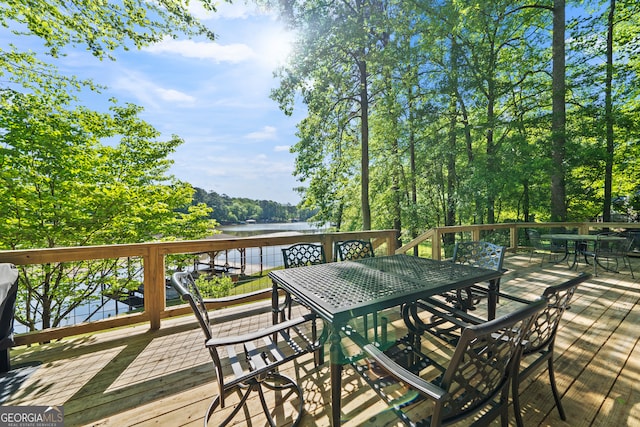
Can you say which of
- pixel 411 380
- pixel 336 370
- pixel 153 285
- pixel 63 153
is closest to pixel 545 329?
pixel 411 380

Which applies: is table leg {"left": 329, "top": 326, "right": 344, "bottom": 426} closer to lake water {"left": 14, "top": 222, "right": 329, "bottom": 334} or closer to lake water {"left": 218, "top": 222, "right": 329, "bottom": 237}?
lake water {"left": 14, "top": 222, "right": 329, "bottom": 334}

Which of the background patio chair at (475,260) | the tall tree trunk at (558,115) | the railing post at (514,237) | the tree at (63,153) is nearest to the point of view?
the background patio chair at (475,260)

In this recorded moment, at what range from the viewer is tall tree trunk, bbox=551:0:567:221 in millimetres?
7109

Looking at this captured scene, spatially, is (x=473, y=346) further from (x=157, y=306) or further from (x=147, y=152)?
(x=147, y=152)

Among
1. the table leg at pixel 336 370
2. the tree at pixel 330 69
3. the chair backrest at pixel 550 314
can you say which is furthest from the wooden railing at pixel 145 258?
the tree at pixel 330 69

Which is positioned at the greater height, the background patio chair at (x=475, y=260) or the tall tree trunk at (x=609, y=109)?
the tall tree trunk at (x=609, y=109)

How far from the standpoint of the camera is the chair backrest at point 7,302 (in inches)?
70.8

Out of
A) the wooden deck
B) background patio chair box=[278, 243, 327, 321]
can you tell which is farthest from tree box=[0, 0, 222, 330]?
background patio chair box=[278, 243, 327, 321]

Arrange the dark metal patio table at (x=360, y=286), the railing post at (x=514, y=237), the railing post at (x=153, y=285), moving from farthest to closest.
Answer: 1. the railing post at (x=514, y=237)
2. the railing post at (x=153, y=285)
3. the dark metal patio table at (x=360, y=286)

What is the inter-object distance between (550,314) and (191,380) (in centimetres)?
248

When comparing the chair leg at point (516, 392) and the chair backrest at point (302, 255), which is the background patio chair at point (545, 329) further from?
the chair backrest at point (302, 255)

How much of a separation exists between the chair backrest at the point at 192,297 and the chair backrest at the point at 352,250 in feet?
5.82

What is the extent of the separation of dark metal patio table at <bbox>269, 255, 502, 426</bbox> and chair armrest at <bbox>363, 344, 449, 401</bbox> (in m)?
0.23

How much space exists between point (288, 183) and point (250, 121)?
3197mm
